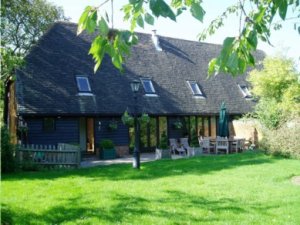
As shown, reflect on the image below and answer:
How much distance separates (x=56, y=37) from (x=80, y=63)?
257 centimetres

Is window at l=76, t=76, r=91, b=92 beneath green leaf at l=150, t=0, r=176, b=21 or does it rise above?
above

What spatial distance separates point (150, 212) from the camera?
7852 millimetres

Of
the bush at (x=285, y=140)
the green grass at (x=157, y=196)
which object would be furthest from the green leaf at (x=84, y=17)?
the bush at (x=285, y=140)

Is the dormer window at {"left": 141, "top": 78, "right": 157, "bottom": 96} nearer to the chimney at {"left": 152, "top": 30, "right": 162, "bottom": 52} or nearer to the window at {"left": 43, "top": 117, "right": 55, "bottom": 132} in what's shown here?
the chimney at {"left": 152, "top": 30, "right": 162, "bottom": 52}

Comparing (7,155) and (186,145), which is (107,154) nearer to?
(186,145)

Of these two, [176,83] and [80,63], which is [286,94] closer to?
[176,83]

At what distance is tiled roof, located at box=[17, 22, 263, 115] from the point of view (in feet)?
68.6

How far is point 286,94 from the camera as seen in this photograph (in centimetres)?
2541

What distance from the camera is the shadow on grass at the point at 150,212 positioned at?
7.30 m

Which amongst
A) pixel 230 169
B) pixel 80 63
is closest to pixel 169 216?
pixel 230 169

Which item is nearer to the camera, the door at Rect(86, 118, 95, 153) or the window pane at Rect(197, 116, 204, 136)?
the door at Rect(86, 118, 95, 153)

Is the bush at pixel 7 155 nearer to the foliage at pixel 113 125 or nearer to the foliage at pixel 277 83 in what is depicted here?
the foliage at pixel 113 125

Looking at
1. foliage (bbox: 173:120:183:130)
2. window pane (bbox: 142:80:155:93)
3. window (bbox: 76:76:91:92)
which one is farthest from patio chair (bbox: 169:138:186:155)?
window (bbox: 76:76:91:92)

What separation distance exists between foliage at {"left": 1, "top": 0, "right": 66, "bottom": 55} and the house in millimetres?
4141
